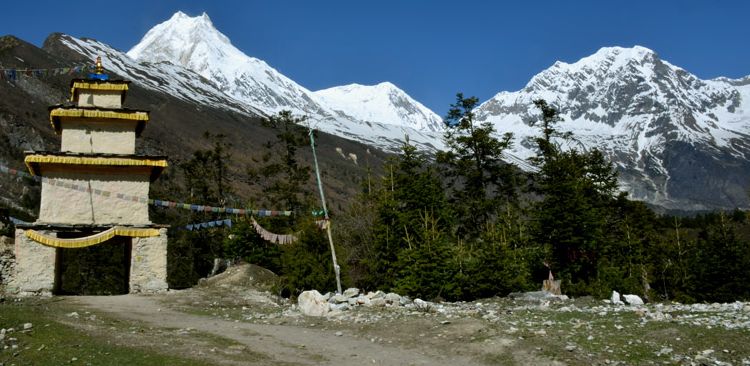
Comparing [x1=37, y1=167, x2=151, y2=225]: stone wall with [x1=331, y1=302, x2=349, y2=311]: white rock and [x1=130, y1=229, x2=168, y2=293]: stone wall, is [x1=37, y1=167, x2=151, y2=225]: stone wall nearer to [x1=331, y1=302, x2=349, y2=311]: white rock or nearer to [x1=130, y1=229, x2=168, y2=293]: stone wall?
[x1=130, y1=229, x2=168, y2=293]: stone wall

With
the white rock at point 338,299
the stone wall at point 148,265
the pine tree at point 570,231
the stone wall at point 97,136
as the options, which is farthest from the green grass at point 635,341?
the stone wall at point 97,136

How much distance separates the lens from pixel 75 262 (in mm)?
42594

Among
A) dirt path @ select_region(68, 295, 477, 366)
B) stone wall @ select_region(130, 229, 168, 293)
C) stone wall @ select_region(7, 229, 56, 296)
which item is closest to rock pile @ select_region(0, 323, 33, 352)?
dirt path @ select_region(68, 295, 477, 366)

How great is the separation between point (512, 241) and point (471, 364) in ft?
61.4

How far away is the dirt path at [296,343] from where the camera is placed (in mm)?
12508

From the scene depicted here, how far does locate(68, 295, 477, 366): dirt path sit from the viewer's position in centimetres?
1251

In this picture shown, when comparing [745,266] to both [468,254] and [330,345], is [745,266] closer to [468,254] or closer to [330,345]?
[468,254]

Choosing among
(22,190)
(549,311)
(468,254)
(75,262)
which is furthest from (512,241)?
(22,190)

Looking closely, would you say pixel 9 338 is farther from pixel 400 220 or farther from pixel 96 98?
pixel 96 98

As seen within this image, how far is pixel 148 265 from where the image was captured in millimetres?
25672

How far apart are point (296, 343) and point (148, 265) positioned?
44.9ft

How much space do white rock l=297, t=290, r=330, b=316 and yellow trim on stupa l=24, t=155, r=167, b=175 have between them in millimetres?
11083

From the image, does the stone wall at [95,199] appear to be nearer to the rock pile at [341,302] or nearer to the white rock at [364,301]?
the rock pile at [341,302]

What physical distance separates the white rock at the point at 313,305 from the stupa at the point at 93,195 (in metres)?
8.89
